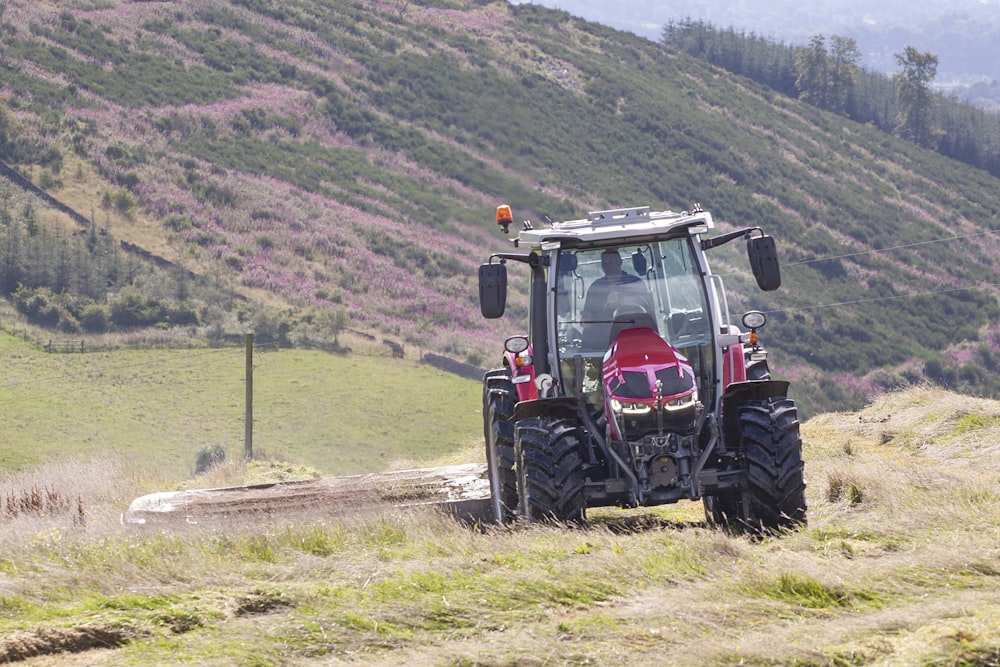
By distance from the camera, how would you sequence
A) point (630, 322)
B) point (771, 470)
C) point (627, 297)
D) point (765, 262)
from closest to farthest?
1. point (771, 470)
2. point (765, 262)
3. point (630, 322)
4. point (627, 297)

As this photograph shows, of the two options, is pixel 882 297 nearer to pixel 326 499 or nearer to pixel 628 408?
pixel 326 499

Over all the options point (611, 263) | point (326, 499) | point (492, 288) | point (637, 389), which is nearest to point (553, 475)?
point (637, 389)

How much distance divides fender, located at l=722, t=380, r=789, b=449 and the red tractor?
0.03 ft

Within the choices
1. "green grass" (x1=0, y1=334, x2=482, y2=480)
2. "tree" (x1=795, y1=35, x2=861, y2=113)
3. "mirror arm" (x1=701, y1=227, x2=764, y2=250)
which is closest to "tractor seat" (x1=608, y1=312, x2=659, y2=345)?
"mirror arm" (x1=701, y1=227, x2=764, y2=250)

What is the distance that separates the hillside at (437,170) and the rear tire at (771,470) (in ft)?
107

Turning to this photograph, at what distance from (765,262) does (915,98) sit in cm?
9871

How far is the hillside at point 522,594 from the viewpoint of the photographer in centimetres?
500

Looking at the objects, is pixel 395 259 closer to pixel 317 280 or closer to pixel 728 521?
pixel 317 280

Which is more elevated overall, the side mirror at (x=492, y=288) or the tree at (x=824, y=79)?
the tree at (x=824, y=79)

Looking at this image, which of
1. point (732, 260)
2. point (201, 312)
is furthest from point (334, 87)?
point (201, 312)

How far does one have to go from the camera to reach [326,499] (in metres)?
11.7

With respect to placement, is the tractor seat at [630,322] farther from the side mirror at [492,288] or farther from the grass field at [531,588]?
the grass field at [531,588]

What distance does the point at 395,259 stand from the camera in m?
51.2

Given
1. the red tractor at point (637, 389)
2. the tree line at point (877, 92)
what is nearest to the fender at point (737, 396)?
the red tractor at point (637, 389)
